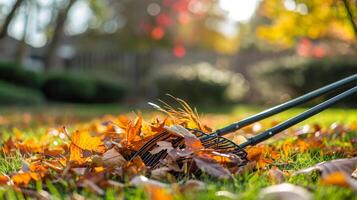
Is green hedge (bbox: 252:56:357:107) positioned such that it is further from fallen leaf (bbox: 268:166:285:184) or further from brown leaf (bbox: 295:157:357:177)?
fallen leaf (bbox: 268:166:285:184)

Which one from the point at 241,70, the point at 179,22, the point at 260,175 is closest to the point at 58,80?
the point at 241,70

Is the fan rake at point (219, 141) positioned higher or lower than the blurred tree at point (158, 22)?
higher

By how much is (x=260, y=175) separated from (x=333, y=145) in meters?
1.21

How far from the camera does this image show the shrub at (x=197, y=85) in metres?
14.0

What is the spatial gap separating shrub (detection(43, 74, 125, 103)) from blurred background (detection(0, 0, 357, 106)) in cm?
3

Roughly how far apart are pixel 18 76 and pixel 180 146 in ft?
41.9

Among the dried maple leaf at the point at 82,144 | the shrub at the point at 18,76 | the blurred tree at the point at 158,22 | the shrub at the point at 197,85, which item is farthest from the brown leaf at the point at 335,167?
the blurred tree at the point at 158,22

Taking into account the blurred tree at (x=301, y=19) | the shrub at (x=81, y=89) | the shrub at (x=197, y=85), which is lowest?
the shrub at (x=81, y=89)

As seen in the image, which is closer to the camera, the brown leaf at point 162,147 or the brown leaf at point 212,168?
the brown leaf at point 212,168

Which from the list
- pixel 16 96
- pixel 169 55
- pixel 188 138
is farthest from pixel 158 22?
pixel 188 138

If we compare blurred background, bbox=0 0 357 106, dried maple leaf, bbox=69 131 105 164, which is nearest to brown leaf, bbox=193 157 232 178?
dried maple leaf, bbox=69 131 105 164

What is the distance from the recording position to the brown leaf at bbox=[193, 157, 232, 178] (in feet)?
6.73

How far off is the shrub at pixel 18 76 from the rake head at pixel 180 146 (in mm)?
12480

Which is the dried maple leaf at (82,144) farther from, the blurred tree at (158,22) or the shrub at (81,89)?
the blurred tree at (158,22)
